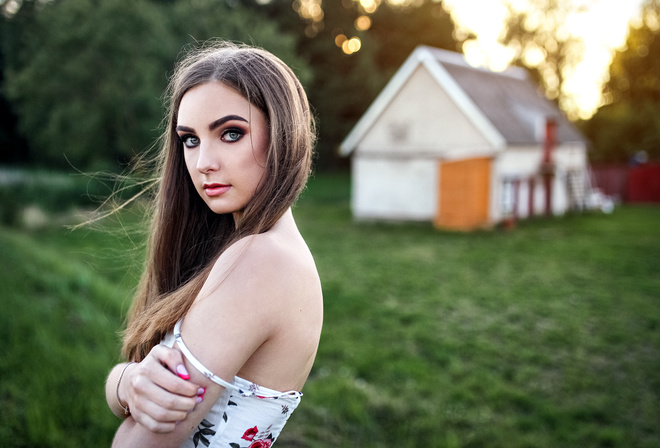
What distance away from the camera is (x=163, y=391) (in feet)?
3.87

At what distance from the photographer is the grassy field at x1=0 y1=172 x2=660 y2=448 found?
4012 mm

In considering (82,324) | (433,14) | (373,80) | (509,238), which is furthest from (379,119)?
(433,14)

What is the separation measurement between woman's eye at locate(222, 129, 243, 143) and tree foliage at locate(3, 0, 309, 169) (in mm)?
18881

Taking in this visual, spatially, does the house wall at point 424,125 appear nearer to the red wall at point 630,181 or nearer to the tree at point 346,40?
the red wall at point 630,181

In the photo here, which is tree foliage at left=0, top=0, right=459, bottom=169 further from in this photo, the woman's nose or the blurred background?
the woman's nose

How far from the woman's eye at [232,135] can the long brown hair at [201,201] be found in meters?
0.09

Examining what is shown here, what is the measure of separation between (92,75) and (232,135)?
842 inches

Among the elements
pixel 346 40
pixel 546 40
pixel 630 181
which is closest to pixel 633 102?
pixel 546 40

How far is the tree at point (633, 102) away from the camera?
2675 centimetres

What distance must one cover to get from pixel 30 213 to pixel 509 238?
1379 centimetres

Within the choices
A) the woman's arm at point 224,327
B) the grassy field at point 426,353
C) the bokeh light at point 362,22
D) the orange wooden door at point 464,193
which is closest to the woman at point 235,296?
the woman's arm at point 224,327

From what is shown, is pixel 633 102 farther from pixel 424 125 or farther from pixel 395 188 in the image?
pixel 395 188

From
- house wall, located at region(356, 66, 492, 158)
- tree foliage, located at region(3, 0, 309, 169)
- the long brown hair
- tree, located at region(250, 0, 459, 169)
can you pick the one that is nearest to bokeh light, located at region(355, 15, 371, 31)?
tree, located at region(250, 0, 459, 169)

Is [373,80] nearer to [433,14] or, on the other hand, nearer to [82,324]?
[433,14]
